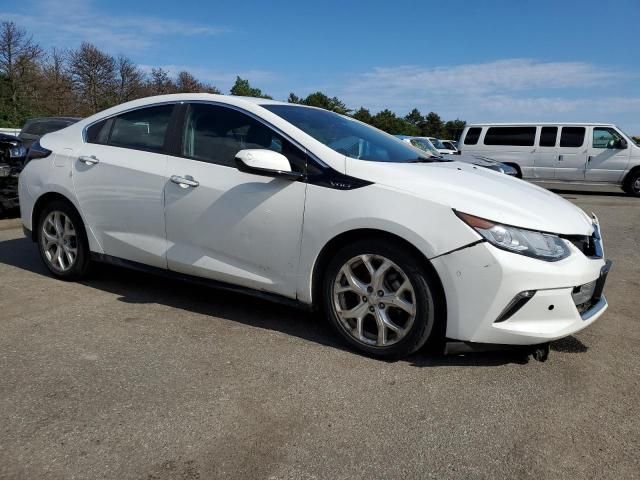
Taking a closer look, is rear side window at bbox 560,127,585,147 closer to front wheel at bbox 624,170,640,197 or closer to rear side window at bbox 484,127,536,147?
rear side window at bbox 484,127,536,147

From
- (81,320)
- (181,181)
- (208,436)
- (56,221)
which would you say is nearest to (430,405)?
(208,436)

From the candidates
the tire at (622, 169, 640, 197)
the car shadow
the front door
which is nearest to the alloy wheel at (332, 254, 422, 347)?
the car shadow

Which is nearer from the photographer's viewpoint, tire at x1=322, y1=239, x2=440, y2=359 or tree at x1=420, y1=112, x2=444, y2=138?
tire at x1=322, y1=239, x2=440, y2=359

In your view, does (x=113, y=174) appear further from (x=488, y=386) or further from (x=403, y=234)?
(x=488, y=386)

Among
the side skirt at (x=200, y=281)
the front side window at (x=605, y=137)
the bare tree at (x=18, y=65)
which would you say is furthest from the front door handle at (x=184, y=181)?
the bare tree at (x=18, y=65)

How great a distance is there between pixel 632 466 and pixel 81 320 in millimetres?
3331

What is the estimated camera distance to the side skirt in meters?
3.54

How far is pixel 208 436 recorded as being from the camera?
2430 mm

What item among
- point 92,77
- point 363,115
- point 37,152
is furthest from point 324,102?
point 37,152

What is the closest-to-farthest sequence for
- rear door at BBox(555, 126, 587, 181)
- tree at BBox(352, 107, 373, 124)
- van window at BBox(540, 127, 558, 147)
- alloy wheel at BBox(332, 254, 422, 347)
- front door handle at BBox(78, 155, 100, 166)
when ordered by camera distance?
alloy wheel at BBox(332, 254, 422, 347) < front door handle at BBox(78, 155, 100, 166) < rear door at BBox(555, 126, 587, 181) < van window at BBox(540, 127, 558, 147) < tree at BBox(352, 107, 373, 124)

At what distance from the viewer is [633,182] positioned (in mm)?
14492

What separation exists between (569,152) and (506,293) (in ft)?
44.7

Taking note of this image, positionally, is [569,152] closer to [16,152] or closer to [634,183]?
[634,183]

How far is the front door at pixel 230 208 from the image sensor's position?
345 centimetres
